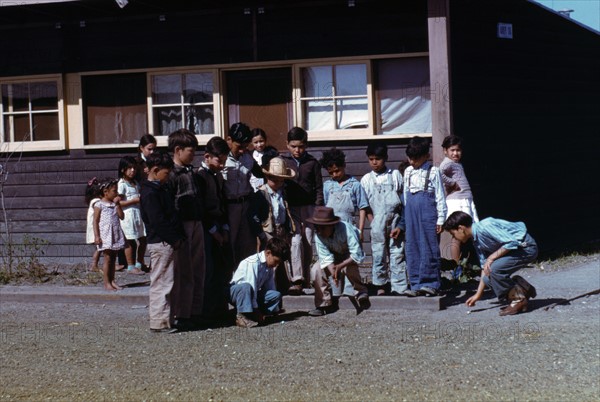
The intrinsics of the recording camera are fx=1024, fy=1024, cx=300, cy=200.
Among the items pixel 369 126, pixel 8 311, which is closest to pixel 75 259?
pixel 8 311

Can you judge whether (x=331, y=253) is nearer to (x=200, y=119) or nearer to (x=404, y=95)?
(x=404, y=95)

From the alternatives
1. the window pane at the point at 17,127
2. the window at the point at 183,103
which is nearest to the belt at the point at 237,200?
the window at the point at 183,103

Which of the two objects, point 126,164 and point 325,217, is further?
point 126,164

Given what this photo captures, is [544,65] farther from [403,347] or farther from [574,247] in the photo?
[403,347]

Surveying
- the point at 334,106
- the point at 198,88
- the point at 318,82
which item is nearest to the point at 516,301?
the point at 334,106

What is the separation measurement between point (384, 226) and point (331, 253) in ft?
2.75

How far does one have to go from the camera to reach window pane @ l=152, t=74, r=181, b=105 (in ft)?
46.5

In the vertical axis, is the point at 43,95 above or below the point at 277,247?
above

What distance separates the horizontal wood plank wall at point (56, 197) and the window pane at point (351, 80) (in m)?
3.13

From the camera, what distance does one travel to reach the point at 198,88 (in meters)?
14.1

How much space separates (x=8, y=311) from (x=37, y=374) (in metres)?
3.65

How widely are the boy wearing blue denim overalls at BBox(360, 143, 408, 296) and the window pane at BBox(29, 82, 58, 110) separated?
600cm

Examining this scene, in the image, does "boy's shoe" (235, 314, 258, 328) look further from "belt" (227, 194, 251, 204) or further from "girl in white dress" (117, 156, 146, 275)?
"girl in white dress" (117, 156, 146, 275)

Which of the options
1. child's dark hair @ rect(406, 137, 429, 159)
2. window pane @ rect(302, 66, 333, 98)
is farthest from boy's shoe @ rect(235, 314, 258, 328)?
window pane @ rect(302, 66, 333, 98)
